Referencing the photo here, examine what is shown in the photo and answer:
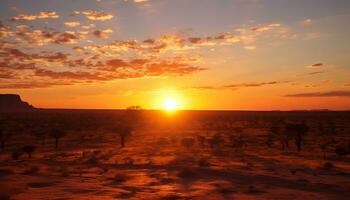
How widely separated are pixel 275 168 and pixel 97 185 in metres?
11.9

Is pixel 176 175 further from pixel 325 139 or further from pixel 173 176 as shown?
pixel 325 139

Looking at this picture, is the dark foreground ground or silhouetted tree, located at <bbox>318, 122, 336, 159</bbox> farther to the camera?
silhouetted tree, located at <bbox>318, 122, 336, 159</bbox>

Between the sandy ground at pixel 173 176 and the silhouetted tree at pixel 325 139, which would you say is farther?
the silhouetted tree at pixel 325 139

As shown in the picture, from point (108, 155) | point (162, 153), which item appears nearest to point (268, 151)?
point (162, 153)

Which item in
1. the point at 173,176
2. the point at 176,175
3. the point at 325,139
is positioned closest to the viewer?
the point at 173,176

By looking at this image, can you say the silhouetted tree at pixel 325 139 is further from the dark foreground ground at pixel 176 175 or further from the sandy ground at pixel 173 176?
the sandy ground at pixel 173 176

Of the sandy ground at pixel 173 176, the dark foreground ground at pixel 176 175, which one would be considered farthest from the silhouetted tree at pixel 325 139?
the sandy ground at pixel 173 176

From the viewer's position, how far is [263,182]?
2214cm

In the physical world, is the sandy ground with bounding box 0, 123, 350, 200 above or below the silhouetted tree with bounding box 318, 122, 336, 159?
below

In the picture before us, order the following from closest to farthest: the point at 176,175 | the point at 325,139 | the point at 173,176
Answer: the point at 173,176 → the point at 176,175 → the point at 325,139

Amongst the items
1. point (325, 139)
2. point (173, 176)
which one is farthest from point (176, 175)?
point (325, 139)

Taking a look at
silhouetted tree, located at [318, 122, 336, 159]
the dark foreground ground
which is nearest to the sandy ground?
the dark foreground ground

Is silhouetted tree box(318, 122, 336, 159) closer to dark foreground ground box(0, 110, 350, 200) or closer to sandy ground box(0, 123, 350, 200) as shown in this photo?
dark foreground ground box(0, 110, 350, 200)

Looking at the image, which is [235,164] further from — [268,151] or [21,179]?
[21,179]
